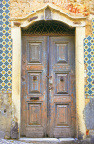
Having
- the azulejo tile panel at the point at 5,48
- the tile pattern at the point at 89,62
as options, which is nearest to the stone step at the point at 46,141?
the tile pattern at the point at 89,62

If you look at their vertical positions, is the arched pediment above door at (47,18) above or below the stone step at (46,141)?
above

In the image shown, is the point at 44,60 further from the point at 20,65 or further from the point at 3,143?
the point at 3,143

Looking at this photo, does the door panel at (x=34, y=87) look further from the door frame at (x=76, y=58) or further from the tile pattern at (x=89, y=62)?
the tile pattern at (x=89, y=62)

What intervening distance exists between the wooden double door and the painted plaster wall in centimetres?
37

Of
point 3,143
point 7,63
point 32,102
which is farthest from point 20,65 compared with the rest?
point 3,143

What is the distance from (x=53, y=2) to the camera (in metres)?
4.86

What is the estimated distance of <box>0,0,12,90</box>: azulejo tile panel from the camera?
477 cm

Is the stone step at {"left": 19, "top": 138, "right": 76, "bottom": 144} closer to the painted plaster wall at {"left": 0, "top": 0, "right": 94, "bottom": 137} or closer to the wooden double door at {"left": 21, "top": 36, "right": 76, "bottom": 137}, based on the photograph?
the wooden double door at {"left": 21, "top": 36, "right": 76, "bottom": 137}

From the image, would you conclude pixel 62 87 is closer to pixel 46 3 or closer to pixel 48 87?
pixel 48 87

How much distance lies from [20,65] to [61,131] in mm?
1779

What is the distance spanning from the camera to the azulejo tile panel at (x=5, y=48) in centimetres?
477

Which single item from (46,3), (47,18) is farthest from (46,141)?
(46,3)

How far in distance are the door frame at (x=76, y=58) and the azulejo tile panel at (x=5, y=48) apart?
3.6 inches

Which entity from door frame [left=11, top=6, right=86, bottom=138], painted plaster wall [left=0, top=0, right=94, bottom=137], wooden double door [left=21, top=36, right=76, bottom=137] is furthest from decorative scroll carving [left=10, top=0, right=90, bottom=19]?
wooden double door [left=21, top=36, right=76, bottom=137]
